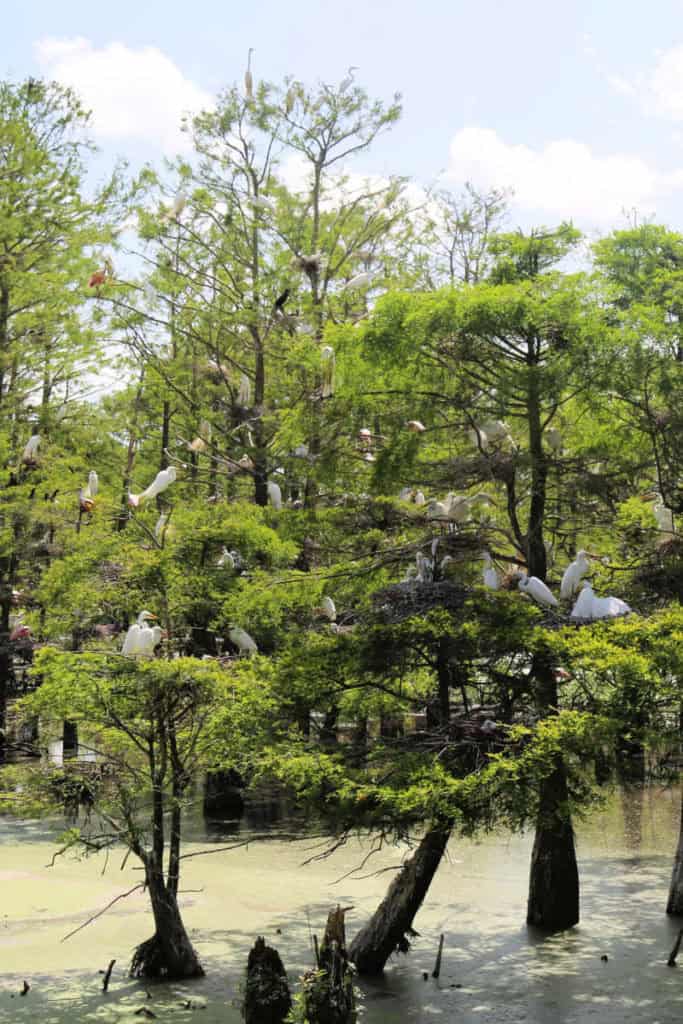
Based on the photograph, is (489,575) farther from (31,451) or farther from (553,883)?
(31,451)

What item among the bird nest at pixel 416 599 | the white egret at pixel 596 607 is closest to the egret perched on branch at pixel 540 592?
the white egret at pixel 596 607

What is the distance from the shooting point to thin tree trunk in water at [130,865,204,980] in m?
8.64

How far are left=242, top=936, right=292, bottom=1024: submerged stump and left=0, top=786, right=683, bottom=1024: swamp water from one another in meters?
0.63

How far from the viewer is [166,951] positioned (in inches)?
344

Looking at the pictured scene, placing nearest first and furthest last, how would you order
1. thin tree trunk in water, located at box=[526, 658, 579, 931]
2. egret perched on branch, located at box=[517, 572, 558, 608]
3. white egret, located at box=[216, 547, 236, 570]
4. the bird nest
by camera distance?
the bird nest < egret perched on branch, located at box=[517, 572, 558, 608] < thin tree trunk in water, located at box=[526, 658, 579, 931] < white egret, located at box=[216, 547, 236, 570]

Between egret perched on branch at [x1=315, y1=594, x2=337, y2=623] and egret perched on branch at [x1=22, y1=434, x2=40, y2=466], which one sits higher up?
egret perched on branch at [x1=22, y1=434, x2=40, y2=466]

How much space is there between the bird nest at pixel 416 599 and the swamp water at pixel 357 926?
6.35 feet

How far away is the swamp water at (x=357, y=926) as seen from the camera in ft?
27.1

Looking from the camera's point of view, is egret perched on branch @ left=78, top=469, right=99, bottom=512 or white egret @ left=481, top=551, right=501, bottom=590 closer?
white egret @ left=481, top=551, right=501, bottom=590

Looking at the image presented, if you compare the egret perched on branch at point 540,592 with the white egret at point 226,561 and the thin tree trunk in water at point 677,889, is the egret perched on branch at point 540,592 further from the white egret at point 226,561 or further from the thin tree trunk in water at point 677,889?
the white egret at point 226,561

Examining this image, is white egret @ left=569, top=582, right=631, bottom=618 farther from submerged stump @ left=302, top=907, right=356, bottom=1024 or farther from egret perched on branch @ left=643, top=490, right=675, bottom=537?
submerged stump @ left=302, top=907, right=356, bottom=1024

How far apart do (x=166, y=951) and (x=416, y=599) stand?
336cm

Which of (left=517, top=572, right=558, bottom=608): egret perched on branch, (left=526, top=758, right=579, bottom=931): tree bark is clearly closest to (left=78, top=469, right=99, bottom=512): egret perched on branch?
(left=517, top=572, right=558, bottom=608): egret perched on branch

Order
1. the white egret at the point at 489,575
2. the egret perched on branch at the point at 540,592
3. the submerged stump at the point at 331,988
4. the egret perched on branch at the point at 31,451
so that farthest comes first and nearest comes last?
1. the egret perched on branch at the point at 31,451
2. the white egret at the point at 489,575
3. the egret perched on branch at the point at 540,592
4. the submerged stump at the point at 331,988
